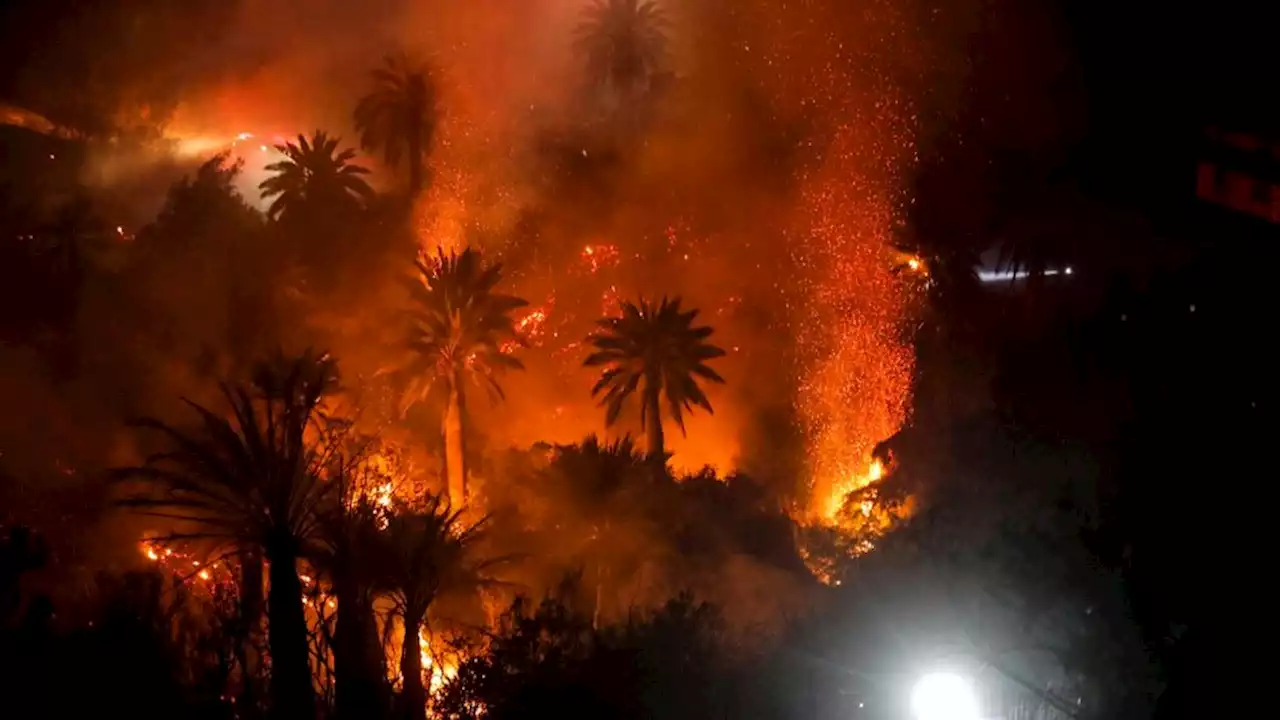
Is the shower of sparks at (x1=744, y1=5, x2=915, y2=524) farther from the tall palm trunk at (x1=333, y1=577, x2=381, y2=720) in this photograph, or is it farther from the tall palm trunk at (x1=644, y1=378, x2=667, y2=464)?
the tall palm trunk at (x1=333, y1=577, x2=381, y2=720)

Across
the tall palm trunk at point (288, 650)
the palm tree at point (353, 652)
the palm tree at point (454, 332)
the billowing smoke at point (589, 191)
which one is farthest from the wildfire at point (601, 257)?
the tall palm trunk at point (288, 650)

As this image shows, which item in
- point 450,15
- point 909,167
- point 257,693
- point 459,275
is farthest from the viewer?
point 450,15

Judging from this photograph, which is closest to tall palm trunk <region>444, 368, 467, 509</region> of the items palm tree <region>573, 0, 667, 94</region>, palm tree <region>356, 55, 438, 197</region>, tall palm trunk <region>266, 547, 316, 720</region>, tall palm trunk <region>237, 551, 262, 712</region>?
palm tree <region>356, 55, 438, 197</region>

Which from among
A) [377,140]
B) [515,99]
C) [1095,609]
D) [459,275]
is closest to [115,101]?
[377,140]

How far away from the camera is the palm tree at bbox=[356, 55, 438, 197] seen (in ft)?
124

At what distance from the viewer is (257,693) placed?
13.0 meters

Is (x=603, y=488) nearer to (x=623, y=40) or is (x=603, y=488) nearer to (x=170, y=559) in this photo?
→ (x=170, y=559)

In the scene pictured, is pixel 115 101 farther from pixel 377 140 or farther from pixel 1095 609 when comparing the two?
pixel 1095 609

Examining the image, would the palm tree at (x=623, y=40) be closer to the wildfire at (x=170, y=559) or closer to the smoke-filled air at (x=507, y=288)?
the smoke-filled air at (x=507, y=288)

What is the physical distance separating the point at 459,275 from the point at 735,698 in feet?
55.1

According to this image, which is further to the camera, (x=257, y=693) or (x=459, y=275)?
(x=459, y=275)

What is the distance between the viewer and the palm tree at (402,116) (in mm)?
37906

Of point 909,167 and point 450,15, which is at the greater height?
point 450,15

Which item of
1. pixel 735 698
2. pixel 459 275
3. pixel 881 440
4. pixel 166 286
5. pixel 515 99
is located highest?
pixel 515 99
